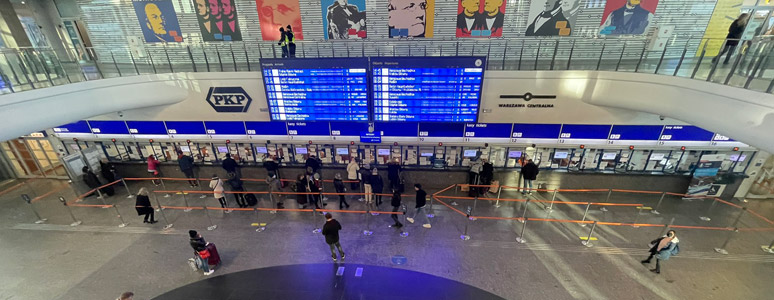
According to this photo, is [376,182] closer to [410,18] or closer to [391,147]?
[391,147]

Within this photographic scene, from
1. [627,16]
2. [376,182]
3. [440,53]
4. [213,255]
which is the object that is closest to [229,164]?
[213,255]

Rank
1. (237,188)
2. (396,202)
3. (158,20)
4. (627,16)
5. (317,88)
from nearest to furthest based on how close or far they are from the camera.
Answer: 1. (396,202)
2. (317,88)
3. (627,16)
4. (237,188)
5. (158,20)

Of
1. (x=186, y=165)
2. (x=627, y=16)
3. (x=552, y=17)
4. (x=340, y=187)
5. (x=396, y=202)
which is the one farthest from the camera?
(x=186, y=165)

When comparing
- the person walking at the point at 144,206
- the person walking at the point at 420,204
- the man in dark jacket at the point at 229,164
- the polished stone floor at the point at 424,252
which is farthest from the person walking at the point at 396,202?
the person walking at the point at 144,206

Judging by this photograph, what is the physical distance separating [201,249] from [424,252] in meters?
5.37

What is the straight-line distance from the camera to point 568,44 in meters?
8.89

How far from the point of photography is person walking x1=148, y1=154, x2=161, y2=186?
422 inches

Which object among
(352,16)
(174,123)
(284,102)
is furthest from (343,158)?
(174,123)

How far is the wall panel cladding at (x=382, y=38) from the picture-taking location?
8656mm

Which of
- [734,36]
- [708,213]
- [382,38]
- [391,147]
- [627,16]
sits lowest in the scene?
[708,213]

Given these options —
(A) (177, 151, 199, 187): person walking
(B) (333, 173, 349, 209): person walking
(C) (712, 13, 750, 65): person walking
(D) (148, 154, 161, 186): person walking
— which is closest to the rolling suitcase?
(B) (333, 173, 349, 209): person walking

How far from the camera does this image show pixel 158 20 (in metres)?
10.2

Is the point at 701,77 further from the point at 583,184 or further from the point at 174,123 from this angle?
the point at 174,123

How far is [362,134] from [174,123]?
685cm
